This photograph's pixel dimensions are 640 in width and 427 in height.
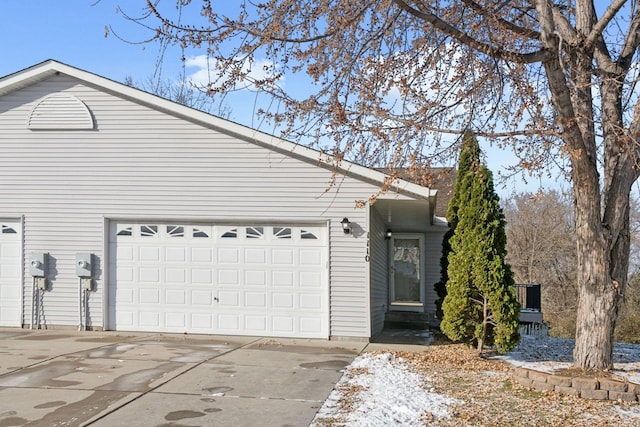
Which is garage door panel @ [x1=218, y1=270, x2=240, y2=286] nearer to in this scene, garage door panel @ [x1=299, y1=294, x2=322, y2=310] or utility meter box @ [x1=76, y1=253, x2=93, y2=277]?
garage door panel @ [x1=299, y1=294, x2=322, y2=310]

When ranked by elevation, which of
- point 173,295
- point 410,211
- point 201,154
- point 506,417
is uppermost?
point 201,154

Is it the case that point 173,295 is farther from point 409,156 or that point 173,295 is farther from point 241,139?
point 409,156

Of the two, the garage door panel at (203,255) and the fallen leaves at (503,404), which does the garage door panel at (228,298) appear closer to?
the garage door panel at (203,255)

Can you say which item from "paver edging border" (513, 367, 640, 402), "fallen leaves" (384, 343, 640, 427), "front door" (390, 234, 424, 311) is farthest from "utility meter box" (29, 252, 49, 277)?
"paver edging border" (513, 367, 640, 402)

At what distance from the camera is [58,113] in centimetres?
1200

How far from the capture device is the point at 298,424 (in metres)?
5.64

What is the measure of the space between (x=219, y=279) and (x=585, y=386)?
6.97m

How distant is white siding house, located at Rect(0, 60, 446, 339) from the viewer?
11406mm

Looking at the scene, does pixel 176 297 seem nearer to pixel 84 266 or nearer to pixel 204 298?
pixel 204 298

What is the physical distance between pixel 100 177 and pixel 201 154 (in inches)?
83.7

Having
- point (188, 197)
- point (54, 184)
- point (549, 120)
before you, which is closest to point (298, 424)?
point (549, 120)

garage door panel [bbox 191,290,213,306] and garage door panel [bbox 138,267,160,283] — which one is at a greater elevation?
garage door panel [bbox 138,267,160,283]

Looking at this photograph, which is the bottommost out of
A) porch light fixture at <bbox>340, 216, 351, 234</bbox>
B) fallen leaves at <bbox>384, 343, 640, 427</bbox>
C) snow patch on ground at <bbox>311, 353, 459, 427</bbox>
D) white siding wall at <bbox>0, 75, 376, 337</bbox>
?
fallen leaves at <bbox>384, 343, 640, 427</bbox>

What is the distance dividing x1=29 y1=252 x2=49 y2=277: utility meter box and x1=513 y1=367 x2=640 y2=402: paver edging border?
920 cm
